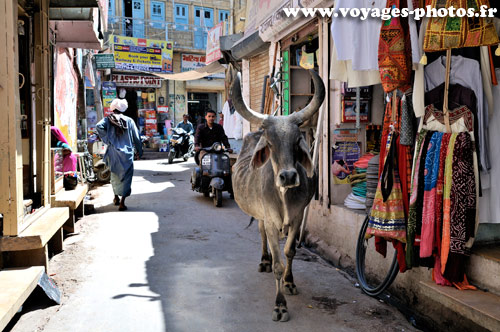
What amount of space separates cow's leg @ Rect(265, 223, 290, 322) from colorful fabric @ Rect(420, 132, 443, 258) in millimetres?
1170

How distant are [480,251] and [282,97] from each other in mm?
4812

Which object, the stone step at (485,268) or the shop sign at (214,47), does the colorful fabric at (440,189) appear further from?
the shop sign at (214,47)

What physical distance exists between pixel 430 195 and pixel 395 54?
1166 mm

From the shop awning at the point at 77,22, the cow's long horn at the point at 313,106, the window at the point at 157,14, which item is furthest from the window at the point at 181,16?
the cow's long horn at the point at 313,106

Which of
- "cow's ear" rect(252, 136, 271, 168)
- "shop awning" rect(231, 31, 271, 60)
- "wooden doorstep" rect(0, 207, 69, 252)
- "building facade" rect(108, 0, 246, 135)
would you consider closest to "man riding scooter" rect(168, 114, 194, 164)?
"shop awning" rect(231, 31, 271, 60)

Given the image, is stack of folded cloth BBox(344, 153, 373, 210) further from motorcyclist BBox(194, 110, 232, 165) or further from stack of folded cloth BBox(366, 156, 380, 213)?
motorcyclist BBox(194, 110, 232, 165)

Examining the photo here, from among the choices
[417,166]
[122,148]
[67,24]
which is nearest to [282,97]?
[122,148]

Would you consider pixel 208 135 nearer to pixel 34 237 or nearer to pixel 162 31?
pixel 34 237

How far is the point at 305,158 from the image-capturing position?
3.61 metres

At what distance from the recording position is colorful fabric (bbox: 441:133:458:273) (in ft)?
10.1

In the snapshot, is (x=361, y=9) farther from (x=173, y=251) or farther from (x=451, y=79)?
(x=173, y=251)

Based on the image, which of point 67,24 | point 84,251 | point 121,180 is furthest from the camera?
point 121,180

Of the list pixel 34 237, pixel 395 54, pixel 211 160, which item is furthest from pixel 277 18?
pixel 34 237

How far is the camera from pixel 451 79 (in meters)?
3.23
